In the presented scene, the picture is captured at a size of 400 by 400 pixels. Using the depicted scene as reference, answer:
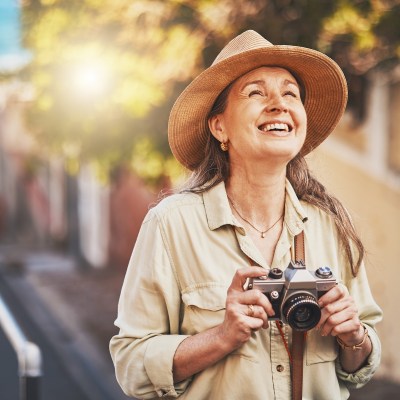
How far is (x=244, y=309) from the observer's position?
→ 1869 millimetres

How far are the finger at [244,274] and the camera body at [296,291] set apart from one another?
2cm

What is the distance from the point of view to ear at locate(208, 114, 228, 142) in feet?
7.24

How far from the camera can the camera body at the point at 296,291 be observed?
1.86 meters

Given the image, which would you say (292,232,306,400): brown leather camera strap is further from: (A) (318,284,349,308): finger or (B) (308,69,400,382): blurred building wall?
(B) (308,69,400,382): blurred building wall

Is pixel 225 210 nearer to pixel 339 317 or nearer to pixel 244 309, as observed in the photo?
pixel 244 309

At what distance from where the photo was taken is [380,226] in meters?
5.75

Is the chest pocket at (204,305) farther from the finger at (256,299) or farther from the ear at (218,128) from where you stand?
the ear at (218,128)

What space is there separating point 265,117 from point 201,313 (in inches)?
22.3

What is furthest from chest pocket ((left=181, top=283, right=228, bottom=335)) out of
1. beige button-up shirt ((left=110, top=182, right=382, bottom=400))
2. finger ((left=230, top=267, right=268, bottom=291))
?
finger ((left=230, top=267, right=268, bottom=291))

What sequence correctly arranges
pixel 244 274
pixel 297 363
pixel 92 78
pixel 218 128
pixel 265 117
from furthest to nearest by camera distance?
pixel 92 78, pixel 218 128, pixel 265 117, pixel 297 363, pixel 244 274

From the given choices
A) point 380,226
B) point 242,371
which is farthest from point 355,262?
point 380,226

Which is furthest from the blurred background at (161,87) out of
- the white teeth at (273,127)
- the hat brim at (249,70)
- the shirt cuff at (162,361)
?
the shirt cuff at (162,361)

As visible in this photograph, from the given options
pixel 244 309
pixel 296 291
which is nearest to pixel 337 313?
pixel 296 291

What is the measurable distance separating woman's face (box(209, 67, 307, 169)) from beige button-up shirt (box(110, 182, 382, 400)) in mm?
177
